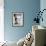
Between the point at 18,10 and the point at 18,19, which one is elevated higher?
the point at 18,10

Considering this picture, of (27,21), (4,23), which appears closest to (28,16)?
(27,21)

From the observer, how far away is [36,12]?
219 inches

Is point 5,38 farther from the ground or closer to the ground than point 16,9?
closer to the ground

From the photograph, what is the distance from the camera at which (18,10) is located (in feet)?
18.1

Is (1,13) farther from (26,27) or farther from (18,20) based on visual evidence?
(26,27)

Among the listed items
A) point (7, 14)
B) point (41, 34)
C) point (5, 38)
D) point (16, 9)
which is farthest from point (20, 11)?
point (41, 34)

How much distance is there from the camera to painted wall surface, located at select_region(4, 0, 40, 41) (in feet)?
18.0

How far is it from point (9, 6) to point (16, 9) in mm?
306

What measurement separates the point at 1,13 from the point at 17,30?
946 millimetres

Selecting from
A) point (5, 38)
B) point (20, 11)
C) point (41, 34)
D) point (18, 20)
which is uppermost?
point (20, 11)

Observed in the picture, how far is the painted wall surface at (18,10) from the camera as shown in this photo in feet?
18.0

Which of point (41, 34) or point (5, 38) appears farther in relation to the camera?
point (5, 38)

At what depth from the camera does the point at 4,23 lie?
5457 mm

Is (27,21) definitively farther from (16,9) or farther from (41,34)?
(41,34)
